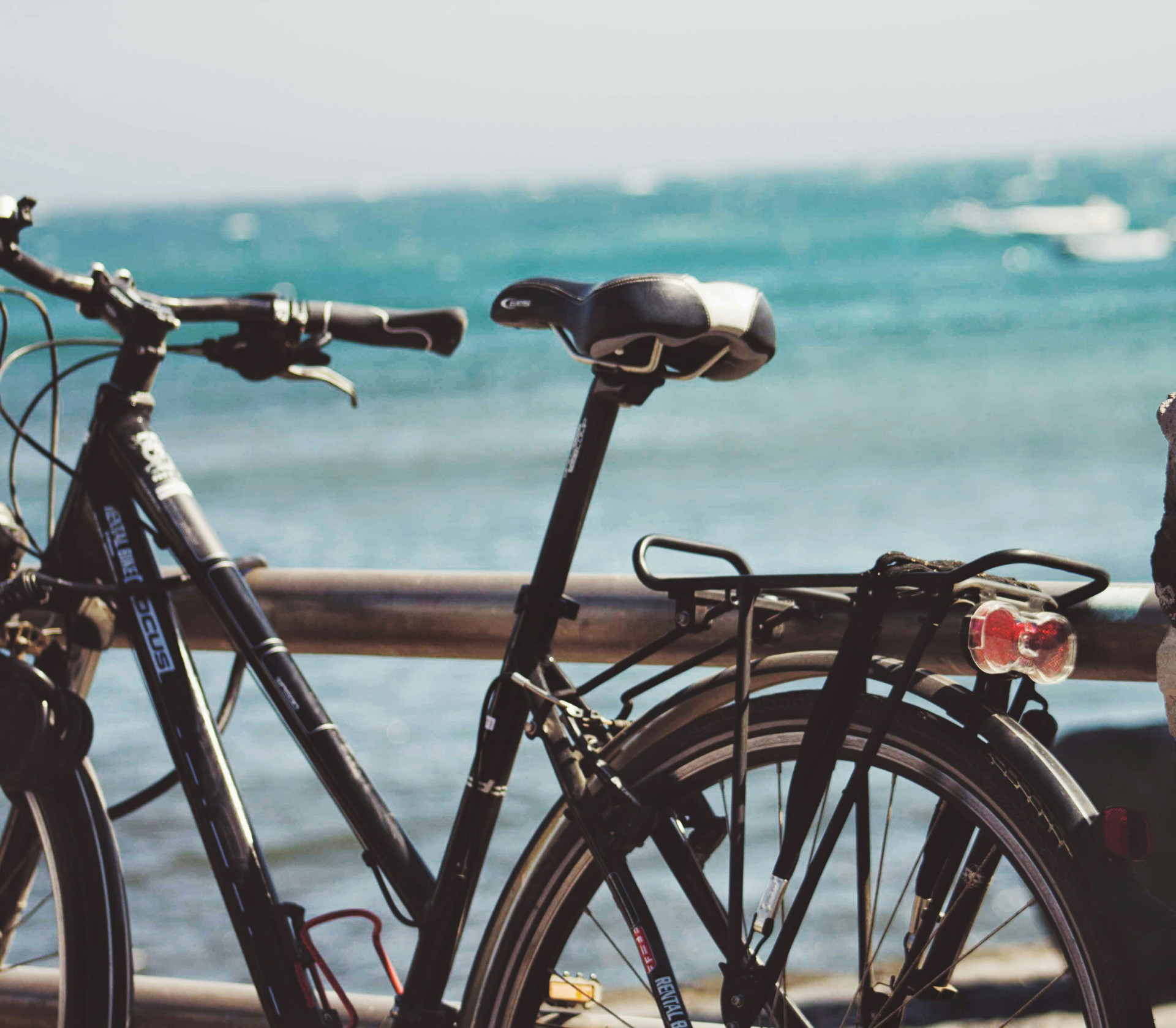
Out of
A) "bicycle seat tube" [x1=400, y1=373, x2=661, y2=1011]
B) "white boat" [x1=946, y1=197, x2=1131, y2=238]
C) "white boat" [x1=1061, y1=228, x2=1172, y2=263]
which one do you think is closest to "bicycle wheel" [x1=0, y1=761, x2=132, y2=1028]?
"bicycle seat tube" [x1=400, y1=373, x2=661, y2=1011]

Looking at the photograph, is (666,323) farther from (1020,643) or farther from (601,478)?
(601,478)

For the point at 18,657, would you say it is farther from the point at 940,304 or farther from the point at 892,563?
the point at 940,304

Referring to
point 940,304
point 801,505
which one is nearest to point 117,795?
point 801,505

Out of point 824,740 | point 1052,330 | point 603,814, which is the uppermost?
point 1052,330

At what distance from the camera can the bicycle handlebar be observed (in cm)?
213

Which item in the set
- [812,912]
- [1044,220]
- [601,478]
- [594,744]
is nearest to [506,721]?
[594,744]

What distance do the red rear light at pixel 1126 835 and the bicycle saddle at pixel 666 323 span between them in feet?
2.28

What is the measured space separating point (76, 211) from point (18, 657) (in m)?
155

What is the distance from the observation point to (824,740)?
62.5 inches

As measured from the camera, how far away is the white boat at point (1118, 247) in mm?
46094

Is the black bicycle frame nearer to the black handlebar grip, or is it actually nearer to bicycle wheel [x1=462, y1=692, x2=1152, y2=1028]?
bicycle wheel [x1=462, y1=692, x2=1152, y2=1028]

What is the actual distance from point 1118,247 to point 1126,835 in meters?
50.7

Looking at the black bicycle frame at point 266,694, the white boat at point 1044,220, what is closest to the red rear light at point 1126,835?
the black bicycle frame at point 266,694

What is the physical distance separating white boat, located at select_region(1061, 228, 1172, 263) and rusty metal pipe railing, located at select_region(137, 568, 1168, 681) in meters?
47.1
